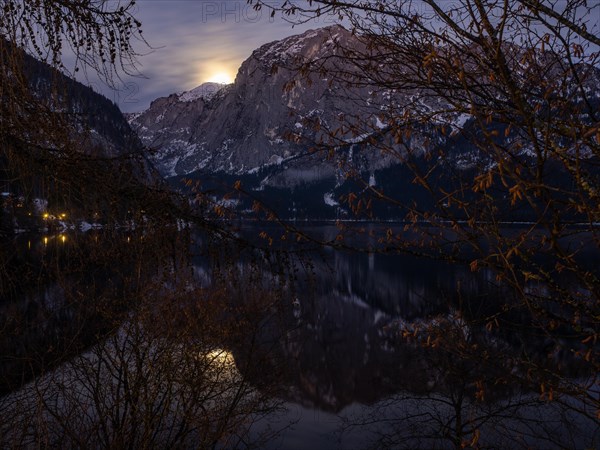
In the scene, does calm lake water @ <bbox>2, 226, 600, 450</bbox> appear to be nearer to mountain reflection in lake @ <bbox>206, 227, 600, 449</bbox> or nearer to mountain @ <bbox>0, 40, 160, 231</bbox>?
mountain reflection in lake @ <bbox>206, 227, 600, 449</bbox>

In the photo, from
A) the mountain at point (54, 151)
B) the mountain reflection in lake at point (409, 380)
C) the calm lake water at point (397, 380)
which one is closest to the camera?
the mountain at point (54, 151)

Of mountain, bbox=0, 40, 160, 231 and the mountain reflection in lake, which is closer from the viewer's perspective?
mountain, bbox=0, 40, 160, 231

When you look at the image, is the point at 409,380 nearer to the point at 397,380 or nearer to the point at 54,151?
the point at 397,380

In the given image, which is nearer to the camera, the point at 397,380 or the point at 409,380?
the point at 409,380

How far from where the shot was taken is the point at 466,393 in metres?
23.0

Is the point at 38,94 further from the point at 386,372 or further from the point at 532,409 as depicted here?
the point at 386,372

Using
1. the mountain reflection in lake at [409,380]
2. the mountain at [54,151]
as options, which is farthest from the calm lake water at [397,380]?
the mountain at [54,151]

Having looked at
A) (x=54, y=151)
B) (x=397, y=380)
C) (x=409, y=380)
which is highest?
(x=54, y=151)

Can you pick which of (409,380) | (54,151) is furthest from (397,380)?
(54,151)

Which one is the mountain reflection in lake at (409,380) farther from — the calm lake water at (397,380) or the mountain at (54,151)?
the mountain at (54,151)

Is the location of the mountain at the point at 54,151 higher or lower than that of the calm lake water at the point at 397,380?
higher

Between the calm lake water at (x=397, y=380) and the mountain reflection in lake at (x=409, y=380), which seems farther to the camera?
the calm lake water at (x=397, y=380)

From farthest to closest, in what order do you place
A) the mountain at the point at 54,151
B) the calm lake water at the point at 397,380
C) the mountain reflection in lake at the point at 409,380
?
the calm lake water at the point at 397,380, the mountain reflection in lake at the point at 409,380, the mountain at the point at 54,151

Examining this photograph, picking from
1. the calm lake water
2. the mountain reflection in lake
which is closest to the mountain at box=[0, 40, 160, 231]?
the calm lake water
